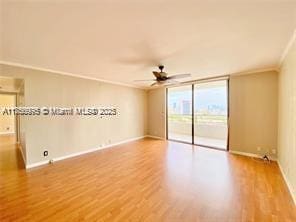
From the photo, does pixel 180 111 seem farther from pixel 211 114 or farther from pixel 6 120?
pixel 6 120

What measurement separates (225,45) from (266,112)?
8.85 ft

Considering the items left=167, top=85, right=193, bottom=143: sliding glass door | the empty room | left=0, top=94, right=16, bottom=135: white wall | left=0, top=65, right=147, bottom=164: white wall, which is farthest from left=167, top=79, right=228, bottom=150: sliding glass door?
left=0, top=94, right=16, bottom=135: white wall

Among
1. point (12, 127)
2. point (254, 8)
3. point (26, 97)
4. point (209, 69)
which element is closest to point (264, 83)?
point (209, 69)

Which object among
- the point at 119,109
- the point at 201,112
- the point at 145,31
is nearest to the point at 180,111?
the point at 201,112

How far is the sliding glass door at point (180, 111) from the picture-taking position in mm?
6688

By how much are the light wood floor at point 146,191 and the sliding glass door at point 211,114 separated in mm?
2254

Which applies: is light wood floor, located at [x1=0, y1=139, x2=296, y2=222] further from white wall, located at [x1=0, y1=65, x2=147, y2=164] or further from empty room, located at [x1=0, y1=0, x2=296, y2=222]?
white wall, located at [x1=0, y1=65, x2=147, y2=164]

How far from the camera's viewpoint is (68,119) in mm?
4637

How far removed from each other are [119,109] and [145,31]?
4355 millimetres

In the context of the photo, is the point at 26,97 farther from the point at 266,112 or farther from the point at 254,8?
the point at 266,112

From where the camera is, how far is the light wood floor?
2123 millimetres

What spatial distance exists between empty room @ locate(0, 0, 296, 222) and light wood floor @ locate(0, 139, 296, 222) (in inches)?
0.8

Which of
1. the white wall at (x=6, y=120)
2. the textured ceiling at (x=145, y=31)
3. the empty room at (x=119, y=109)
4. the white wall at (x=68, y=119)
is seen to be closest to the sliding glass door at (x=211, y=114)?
the empty room at (x=119, y=109)

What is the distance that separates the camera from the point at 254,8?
1679 mm
